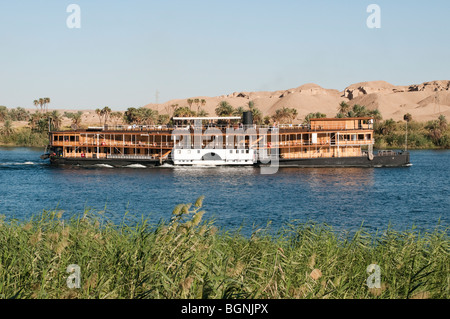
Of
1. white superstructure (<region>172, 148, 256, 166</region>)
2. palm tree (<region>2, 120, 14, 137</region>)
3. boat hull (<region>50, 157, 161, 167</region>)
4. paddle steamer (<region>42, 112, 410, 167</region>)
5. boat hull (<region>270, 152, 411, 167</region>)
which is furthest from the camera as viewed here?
palm tree (<region>2, 120, 14, 137</region>)

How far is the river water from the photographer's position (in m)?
30.1

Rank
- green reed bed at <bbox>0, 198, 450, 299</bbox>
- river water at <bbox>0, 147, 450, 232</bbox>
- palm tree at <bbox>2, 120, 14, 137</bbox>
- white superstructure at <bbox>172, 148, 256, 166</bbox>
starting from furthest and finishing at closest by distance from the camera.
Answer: palm tree at <bbox>2, 120, 14, 137</bbox> → white superstructure at <bbox>172, 148, 256, 166</bbox> → river water at <bbox>0, 147, 450, 232</bbox> → green reed bed at <bbox>0, 198, 450, 299</bbox>

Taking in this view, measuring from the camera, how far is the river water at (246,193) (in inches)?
1185

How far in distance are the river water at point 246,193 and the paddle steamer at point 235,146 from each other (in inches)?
79.5

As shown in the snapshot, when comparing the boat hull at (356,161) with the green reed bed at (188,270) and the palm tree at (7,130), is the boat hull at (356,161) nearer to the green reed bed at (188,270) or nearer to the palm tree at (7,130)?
the green reed bed at (188,270)

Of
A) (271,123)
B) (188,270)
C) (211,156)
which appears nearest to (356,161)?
(211,156)

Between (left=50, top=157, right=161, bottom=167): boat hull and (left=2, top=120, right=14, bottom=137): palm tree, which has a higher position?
(left=2, top=120, right=14, bottom=137): palm tree

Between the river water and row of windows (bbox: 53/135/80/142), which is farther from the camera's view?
row of windows (bbox: 53/135/80/142)

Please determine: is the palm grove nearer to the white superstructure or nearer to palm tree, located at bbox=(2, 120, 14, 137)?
palm tree, located at bbox=(2, 120, 14, 137)

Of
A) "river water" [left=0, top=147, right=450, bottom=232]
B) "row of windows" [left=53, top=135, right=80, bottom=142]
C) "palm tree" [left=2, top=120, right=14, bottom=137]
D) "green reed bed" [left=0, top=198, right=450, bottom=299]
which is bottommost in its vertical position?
"river water" [left=0, top=147, right=450, bottom=232]

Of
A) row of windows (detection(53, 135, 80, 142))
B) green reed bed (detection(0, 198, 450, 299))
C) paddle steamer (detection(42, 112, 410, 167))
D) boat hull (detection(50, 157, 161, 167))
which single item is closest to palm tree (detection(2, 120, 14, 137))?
row of windows (detection(53, 135, 80, 142))

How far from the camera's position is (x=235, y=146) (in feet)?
217

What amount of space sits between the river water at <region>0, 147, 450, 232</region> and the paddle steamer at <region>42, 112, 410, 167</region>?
2020 millimetres
